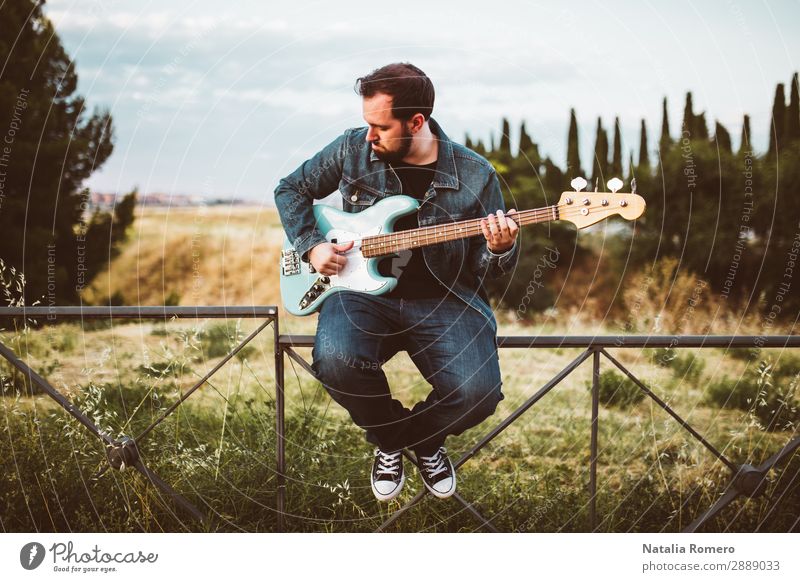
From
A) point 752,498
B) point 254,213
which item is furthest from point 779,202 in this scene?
point 254,213

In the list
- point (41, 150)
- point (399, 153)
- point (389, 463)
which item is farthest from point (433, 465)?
point (41, 150)

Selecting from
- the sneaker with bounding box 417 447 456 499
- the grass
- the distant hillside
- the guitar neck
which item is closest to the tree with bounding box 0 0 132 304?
the distant hillside

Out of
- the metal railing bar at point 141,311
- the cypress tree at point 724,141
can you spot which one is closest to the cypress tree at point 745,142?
the cypress tree at point 724,141

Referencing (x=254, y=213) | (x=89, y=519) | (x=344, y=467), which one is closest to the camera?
(x=89, y=519)

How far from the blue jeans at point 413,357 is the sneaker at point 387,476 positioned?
5 cm

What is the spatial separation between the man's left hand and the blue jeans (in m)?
0.33

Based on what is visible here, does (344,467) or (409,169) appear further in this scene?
(344,467)

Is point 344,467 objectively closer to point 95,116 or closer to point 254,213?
point 95,116

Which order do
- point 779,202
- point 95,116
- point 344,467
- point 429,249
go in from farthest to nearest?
point 779,202, point 95,116, point 344,467, point 429,249

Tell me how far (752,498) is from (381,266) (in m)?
1.76

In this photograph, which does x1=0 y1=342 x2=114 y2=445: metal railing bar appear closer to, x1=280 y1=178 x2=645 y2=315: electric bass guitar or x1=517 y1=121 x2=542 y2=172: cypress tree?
x1=280 y1=178 x2=645 y2=315: electric bass guitar

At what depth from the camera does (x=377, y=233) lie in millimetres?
2826

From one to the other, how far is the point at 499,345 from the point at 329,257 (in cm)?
70
